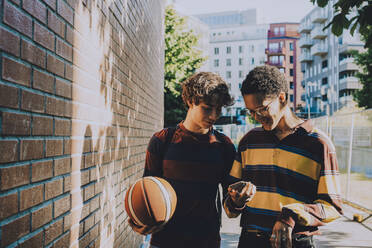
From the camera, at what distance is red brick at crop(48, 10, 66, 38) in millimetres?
1885

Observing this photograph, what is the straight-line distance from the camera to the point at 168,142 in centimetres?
278

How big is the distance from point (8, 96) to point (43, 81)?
0.35 meters

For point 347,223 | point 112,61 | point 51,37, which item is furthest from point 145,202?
point 347,223

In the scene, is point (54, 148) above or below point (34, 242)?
above

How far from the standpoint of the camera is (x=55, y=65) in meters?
1.97

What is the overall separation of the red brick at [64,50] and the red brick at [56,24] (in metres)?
0.05

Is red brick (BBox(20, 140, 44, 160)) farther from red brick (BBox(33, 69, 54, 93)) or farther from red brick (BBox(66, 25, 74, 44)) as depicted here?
red brick (BBox(66, 25, 74, 44))

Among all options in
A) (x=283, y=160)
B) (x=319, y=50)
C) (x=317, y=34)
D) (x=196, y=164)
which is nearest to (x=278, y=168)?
(x=283, y=160)

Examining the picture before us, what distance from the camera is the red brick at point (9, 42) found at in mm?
1429

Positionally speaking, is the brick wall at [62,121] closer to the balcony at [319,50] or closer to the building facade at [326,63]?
the building facade at [326,63]

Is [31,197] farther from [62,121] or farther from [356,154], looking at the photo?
[356,154]

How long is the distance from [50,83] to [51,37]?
0.78 ft

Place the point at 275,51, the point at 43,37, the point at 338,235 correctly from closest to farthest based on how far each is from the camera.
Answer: the point at 43,37, the point at 338,235, the point at 275,51

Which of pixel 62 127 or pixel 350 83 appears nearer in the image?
pixel 62 127
